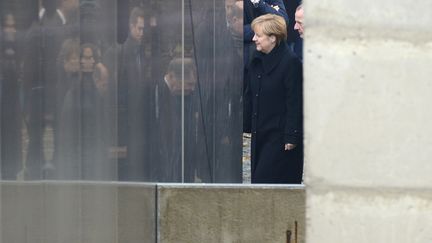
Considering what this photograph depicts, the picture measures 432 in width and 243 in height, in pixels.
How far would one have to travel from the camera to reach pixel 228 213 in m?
7.15

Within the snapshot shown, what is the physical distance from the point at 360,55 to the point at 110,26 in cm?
180

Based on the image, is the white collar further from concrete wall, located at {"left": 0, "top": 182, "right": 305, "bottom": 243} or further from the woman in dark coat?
the woman in dark coat

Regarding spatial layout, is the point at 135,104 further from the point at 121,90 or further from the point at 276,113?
the point at 276,113

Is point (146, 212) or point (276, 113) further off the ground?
point (276, 113)

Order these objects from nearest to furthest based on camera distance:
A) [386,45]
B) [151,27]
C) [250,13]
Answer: [386,45]
[151,27]
[250,13]

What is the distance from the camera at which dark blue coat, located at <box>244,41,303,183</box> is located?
7.78 metres

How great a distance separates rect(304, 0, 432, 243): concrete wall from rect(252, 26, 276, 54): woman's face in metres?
4.55

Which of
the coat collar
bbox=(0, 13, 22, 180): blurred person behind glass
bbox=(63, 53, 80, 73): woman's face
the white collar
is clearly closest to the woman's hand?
the coat collar

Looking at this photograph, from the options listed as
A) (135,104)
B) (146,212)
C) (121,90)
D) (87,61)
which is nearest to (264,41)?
(146,212)

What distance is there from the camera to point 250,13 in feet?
28.2

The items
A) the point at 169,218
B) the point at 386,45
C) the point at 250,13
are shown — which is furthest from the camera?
the point at 250,13

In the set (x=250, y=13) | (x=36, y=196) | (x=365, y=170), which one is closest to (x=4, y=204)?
(x=36, y=196)

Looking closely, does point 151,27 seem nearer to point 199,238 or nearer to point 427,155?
point 199,238

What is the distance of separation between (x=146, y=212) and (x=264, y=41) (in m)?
2.02
